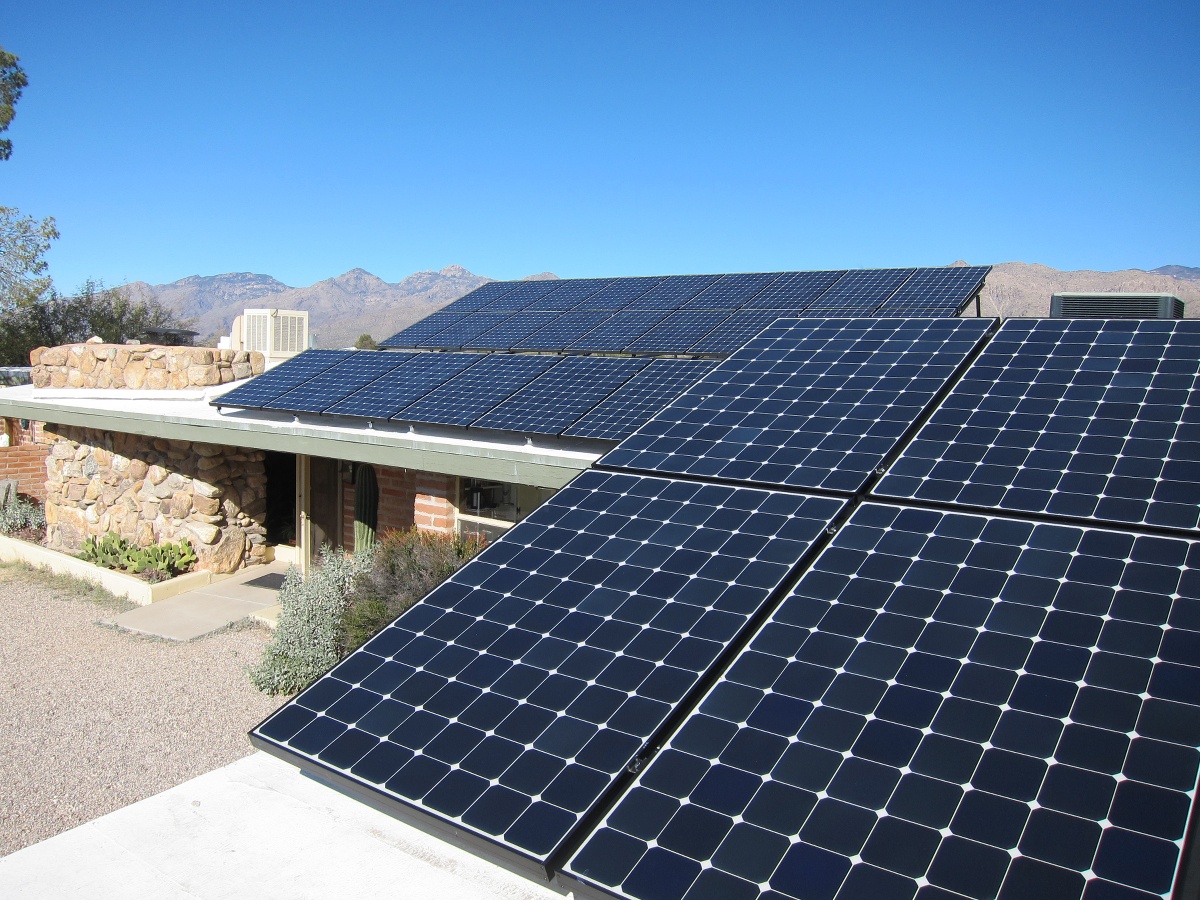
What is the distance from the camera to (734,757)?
134 inches

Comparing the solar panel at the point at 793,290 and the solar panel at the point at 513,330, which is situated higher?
the solar panel at the point at 793,290

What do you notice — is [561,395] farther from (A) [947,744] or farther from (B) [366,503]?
(A) [947,744]

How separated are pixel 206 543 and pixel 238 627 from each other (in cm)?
296

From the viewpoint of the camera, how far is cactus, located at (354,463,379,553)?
15203 millimetres

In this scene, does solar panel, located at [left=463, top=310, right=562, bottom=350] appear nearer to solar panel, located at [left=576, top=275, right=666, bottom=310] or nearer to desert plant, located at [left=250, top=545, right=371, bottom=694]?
solar panel, located at [left=576, top=275, right=666, bottom=310]

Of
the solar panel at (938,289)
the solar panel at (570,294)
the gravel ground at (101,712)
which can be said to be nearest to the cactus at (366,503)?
the gravel ground at (101,712)

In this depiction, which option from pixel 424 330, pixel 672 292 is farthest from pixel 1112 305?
pixel 424 330

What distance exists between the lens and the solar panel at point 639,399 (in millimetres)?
10000

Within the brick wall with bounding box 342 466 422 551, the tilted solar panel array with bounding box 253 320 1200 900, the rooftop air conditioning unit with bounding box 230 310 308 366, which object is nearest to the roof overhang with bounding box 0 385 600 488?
the brick wall with bounding box 342 466 422 551

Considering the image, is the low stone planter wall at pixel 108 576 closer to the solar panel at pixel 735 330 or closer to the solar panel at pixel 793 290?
the solar panel at pixel 735 330

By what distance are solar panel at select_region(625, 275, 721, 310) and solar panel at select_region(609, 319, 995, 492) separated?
31.8ft

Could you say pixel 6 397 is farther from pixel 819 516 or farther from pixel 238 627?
pixel 819 516

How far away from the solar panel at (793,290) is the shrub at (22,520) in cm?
1604

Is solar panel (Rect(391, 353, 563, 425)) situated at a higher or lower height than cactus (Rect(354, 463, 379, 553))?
higher
